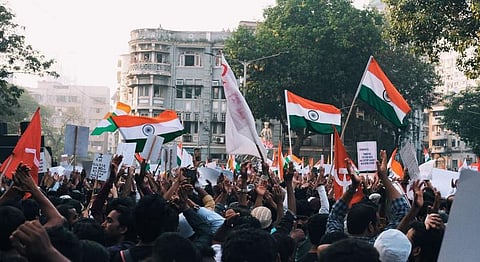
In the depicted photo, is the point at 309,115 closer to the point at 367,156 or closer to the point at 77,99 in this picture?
the point at 367,156

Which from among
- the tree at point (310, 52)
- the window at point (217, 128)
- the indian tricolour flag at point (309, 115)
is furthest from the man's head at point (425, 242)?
the window at point (217, 128)

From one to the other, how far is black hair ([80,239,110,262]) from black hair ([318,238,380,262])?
1.30 m

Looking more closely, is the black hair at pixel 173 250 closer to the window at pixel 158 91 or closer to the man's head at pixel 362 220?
the man's head at pixel 362 220

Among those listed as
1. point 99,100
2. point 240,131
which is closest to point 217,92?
point 240,131

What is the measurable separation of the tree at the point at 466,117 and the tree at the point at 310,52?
7.17 m

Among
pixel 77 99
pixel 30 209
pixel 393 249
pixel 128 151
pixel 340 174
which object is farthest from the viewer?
pixel 77 99

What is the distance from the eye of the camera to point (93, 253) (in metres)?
4.23

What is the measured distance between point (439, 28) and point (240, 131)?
9.30 m

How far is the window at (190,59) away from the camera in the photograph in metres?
61.8

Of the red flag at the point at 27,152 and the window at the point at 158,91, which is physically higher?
the window at the point at 158,91

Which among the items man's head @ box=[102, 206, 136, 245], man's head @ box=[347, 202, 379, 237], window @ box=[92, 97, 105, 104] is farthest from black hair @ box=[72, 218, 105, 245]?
window @ box=[92, 97, 105, 104]

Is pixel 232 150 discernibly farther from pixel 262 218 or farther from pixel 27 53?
pixel 27 53

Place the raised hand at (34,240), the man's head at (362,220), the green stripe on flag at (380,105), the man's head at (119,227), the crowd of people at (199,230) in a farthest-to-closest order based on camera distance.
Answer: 1. the green stripe on flag at (380,105)
2. the man's head at (362,220)
3. the man's head at (119,227)
4. the crowd of people at (199,230)
5. the raised hand at (34,240)

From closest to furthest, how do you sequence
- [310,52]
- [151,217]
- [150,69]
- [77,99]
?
1. [151,217]
2. [310,52]
3. [150,69]
4. [77,99]
